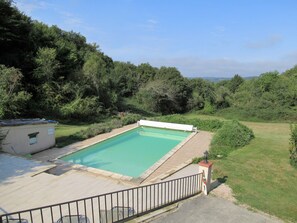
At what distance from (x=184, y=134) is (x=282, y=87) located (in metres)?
19.9

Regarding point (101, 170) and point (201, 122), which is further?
point (201, 122)

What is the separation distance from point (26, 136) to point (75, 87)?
11058 mm

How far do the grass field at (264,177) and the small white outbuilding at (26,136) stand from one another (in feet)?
28.4

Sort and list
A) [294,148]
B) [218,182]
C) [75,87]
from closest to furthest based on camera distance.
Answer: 1. [218,182]
2. [294,148]
3. [75,87]

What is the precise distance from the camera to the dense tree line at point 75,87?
19641 mm

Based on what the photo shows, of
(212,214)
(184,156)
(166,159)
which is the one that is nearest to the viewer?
(212,214)

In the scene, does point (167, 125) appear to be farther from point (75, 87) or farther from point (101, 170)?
point (101, 170)

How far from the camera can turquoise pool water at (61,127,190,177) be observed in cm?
1164

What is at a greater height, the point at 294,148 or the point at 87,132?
the point at 294,148

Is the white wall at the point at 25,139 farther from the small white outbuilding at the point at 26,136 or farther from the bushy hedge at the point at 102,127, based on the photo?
the bushy hedge at the point at 102,127

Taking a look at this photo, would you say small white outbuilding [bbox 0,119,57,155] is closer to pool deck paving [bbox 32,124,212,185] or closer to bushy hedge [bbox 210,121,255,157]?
pool deck paving [bbox 32,124,212,185]

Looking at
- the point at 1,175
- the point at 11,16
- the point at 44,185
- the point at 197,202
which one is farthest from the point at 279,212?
the point at 11,16

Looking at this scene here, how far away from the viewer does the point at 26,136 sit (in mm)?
11484

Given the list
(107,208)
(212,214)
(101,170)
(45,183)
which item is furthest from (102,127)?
(212,214)
